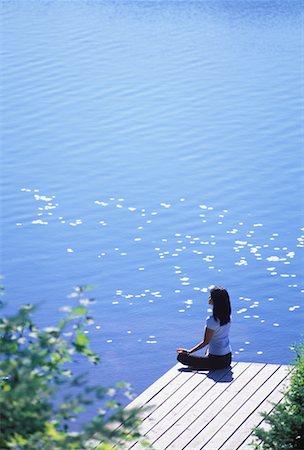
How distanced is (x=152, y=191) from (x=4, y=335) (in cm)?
1166

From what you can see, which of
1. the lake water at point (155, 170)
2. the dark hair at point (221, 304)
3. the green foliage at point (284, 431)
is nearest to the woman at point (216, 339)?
the dark hair at point (221, 304)

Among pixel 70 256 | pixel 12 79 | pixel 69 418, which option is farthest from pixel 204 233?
pixel 69 418

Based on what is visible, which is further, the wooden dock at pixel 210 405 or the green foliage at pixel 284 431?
the wooden dock at pixel 210 405

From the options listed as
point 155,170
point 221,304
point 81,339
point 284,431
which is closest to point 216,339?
point 221,304

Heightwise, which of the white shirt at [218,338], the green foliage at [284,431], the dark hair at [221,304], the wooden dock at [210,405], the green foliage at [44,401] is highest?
the dark hair at [221,304]

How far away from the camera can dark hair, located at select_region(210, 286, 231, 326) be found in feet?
30.6

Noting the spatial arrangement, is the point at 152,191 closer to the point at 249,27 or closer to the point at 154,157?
the point at 154,157

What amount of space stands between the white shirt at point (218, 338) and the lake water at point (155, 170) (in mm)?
1297

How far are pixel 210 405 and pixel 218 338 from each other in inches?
40.8

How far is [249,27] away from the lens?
74.7 feet

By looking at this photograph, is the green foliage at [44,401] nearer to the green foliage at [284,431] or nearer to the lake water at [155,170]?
the green foliage at [284,431]

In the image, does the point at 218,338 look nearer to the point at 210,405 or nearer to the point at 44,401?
the point at 210,405

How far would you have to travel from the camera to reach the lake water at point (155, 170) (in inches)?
492

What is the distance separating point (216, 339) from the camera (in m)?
9.52
